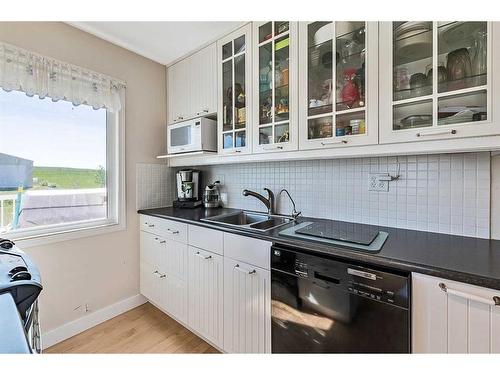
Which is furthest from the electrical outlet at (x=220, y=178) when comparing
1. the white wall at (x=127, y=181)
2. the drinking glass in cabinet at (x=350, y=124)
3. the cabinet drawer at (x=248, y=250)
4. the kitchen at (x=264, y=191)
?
the drinking glass in cabinet at (x=350, y=124)

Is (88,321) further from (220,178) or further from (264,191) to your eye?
(264,191)

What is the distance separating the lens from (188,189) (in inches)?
87.3

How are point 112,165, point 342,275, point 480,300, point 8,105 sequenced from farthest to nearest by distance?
point 112,165
point 8,105
point 342,275
point 480,300

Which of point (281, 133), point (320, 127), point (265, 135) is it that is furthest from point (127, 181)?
point (320, 127)

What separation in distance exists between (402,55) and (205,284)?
5.51 ft

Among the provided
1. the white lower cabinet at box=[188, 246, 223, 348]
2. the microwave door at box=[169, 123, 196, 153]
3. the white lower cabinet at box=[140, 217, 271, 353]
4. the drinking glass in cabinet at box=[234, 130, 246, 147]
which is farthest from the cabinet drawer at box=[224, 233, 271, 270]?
the microwave door at box=[169, 123, 196, 153]

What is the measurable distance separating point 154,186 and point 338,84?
1.81m

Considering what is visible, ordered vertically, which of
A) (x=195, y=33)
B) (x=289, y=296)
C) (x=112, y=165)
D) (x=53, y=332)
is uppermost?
(x=195, y=33)

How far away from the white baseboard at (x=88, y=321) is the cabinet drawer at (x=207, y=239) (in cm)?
102

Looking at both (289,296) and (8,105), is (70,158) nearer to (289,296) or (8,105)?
(8,105)

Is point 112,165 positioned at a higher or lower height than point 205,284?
higher

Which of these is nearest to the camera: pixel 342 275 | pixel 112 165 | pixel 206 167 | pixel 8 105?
pixel 342 275

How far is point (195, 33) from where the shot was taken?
5.88ft

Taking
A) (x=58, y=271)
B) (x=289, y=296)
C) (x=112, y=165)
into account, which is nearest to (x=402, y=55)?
(x=289, y=296)
